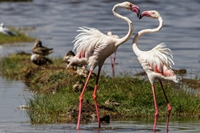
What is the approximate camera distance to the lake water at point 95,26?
11672mm

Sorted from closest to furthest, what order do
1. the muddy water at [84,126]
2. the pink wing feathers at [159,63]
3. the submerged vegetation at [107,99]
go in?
the muddy water at [84,126]
the pink wing feathers at [159,63]
the submerged vegetation at [107,99]

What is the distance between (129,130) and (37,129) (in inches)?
61.6

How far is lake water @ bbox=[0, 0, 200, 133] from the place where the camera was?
1167 centimetres

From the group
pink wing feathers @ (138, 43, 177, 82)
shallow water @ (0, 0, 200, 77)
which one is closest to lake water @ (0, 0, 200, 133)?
shallow water @ (0, 0, 200, 77)

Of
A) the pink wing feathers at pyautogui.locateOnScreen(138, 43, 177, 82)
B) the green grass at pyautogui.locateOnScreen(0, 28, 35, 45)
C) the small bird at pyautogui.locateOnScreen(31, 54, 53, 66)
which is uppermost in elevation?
the pink wing feathers at pyautogui.locateOnScreen(138, 43, 177, 82)

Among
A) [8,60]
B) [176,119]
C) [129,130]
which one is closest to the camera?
[129,130]

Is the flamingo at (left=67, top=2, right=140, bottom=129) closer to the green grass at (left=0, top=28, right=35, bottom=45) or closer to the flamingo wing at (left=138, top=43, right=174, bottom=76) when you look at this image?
the flamingo wing at (left=138, top=43, right=174, bottom=76)

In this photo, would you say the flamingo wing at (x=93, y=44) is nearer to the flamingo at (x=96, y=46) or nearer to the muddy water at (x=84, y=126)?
the flamingo at (x=96, y=46)

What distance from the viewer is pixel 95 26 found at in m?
35.4

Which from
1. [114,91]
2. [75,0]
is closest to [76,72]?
[114,91]

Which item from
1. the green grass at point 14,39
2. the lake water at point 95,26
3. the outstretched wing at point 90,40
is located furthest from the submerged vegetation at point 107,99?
the green grass at point 14,39

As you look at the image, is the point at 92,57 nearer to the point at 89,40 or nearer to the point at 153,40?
the point at 89,40

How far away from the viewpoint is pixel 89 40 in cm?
1244

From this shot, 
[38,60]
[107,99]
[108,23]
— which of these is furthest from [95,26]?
[107,99]
